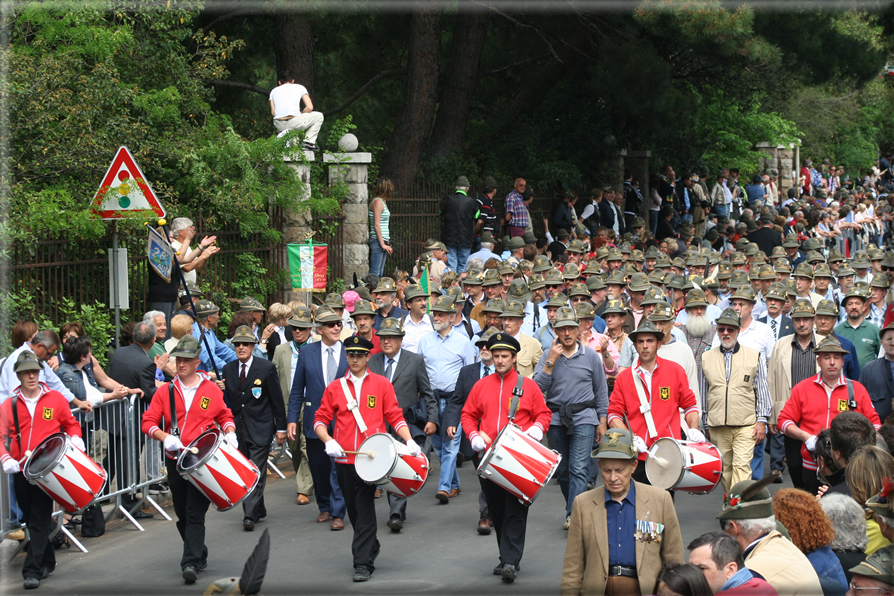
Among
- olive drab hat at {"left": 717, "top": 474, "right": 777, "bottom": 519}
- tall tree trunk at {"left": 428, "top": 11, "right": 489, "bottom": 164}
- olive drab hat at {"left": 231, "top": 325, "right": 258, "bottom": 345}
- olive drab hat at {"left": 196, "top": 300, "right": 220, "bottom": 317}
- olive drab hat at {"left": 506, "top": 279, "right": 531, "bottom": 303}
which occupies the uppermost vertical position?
tall tree trunk at {"left": 428, "top": 11, "right": 489, "bottom": 164}

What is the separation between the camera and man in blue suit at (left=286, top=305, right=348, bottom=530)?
10016mm

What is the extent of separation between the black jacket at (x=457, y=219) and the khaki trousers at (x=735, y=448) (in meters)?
10.0

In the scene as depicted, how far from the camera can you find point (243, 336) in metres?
10.1

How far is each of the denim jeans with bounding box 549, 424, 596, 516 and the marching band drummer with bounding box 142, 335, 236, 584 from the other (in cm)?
284

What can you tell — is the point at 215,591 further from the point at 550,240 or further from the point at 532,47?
the point at 532,47

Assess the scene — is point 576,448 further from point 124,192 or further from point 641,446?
point 124,192

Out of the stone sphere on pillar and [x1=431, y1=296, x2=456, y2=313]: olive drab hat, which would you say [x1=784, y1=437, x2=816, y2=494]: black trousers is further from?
the stone sphere on pillar

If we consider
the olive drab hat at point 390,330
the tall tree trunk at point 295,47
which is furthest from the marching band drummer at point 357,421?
the tall tree trunk at point 295,47

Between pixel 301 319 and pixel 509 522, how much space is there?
3.73 meters

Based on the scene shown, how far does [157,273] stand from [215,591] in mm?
9414

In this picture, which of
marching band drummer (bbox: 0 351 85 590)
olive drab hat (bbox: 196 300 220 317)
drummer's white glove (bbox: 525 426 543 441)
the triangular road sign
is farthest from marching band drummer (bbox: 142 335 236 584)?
the triangular road sign

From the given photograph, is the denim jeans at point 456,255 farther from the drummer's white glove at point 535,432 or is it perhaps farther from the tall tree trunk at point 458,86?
the drummer's white glove at point 535,432

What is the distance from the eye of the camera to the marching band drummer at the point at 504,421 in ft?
27.1

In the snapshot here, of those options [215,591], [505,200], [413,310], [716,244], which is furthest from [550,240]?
[215,591]
